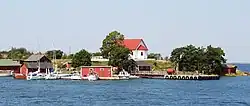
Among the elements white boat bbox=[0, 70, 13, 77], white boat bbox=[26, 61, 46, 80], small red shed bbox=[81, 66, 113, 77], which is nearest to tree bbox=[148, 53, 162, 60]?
white boat bbox=[0, 70, 13, 77]

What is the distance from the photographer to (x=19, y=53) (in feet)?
453

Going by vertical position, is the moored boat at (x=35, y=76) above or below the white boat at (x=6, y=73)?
below

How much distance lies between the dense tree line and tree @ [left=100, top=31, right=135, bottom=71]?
28.3 feet

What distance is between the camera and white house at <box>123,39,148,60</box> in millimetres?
114938

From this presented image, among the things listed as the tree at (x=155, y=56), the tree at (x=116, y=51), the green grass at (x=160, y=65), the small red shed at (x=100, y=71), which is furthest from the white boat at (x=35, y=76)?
the tree at (x=155, y=56)

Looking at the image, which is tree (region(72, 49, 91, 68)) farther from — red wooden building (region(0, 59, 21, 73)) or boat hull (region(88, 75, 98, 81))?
red wooden building (region(0, 59, 21, 73))

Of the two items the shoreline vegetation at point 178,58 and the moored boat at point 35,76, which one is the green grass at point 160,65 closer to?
the shoreline vegetation at point 178,58

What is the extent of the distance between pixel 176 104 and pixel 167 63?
66224 millimetres

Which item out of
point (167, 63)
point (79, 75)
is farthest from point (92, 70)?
point (167, 63)

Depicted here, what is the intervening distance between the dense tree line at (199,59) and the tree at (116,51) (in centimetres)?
862

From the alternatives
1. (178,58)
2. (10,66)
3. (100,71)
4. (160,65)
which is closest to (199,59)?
(178,58)

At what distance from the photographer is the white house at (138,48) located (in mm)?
114938

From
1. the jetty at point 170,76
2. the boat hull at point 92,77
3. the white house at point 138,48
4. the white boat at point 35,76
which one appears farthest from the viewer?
the white house at point 138,48

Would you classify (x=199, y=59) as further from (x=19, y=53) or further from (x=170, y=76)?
(x=19, y=53)
